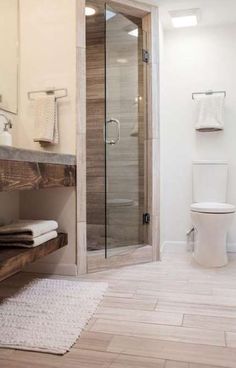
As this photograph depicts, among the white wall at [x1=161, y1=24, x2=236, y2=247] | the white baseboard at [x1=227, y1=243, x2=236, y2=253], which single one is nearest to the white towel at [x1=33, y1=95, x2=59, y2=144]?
the white wall at [x1=161, y1=24, x2=236, y2=247]

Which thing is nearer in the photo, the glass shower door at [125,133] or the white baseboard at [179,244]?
the glass shower door at [125,133]

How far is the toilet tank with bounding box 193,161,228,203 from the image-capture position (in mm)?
2916

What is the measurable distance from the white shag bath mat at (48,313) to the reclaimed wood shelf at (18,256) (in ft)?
0.75

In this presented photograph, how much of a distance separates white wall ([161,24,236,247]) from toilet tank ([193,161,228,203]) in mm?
124

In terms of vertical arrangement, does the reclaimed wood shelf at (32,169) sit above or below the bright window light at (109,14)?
below

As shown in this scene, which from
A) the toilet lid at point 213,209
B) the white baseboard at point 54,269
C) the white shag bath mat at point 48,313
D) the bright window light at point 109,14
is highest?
the bright window light at point 109,14

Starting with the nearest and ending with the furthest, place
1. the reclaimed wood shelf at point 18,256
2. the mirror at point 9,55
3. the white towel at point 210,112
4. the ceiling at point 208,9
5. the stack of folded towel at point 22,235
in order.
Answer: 1. the reclaimed wood shelf at point 18,256
2. the stack of folded towel at point 22,235
3. the mirror at point 9,55
4. the ceiling at point 208,9
5. the white towel at point 210,112

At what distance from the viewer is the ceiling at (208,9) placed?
2564 millimetres

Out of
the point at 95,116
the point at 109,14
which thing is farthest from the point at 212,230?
the point at 109,14

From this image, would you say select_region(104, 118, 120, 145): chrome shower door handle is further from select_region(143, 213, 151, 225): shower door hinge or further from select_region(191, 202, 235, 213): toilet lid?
select_region(191, 202, 235, 213): toilet lid

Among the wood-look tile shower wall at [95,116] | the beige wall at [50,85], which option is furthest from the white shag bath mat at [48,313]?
the wood-look tile shower wall at [95,116]

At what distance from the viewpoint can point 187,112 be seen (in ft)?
10.1

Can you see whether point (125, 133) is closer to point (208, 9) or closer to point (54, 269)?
point (208, 9)

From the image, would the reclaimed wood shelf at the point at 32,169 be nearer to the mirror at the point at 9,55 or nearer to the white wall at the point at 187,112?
the mirror at the point at 9,55
